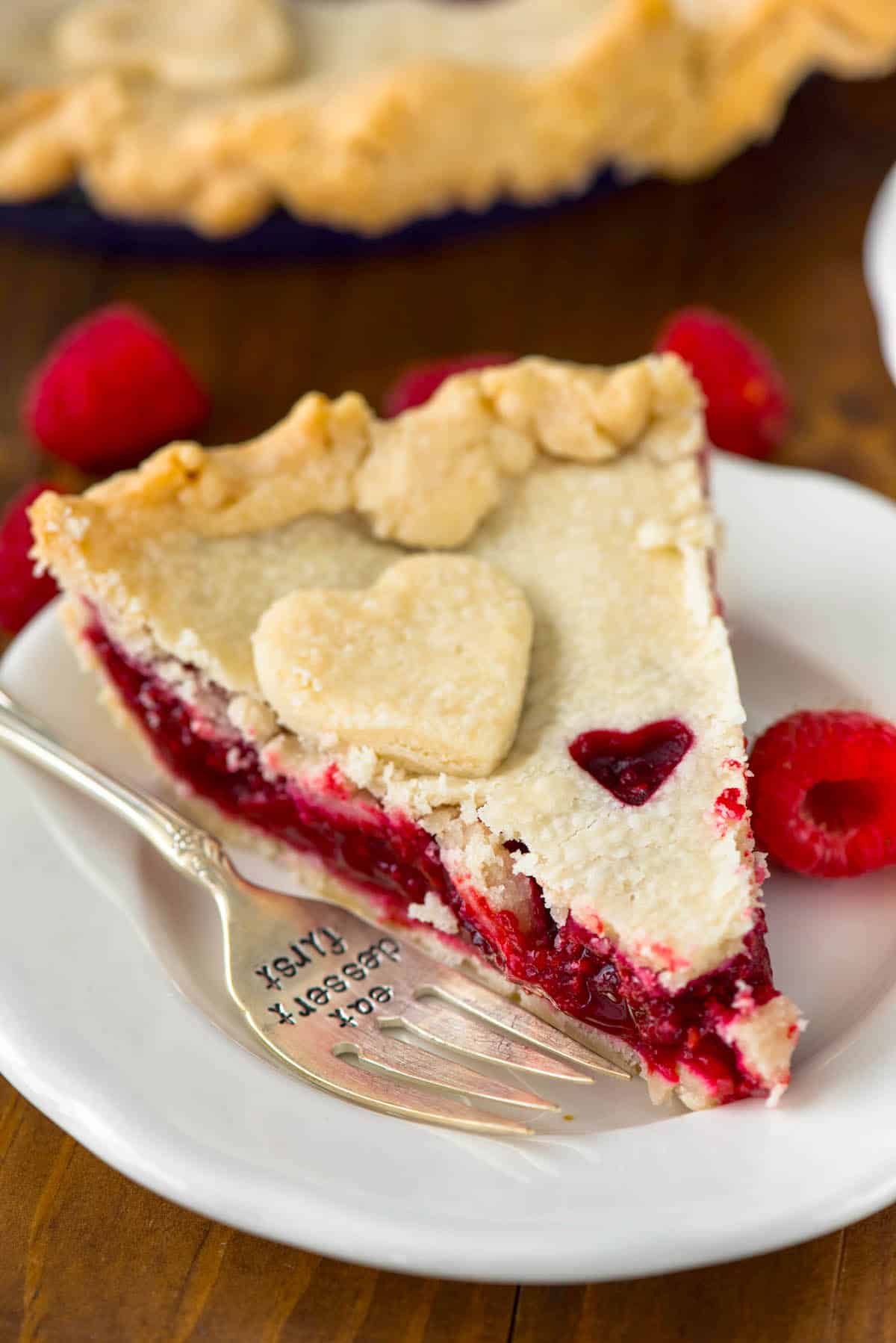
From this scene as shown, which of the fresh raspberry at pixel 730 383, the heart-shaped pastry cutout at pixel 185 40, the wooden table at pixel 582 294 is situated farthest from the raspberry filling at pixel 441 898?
A: the heart-shaped pastry cutout at pixel 185 40

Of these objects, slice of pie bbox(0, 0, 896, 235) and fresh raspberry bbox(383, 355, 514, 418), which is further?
slice of pie bbox(0, 0, 896, 235)

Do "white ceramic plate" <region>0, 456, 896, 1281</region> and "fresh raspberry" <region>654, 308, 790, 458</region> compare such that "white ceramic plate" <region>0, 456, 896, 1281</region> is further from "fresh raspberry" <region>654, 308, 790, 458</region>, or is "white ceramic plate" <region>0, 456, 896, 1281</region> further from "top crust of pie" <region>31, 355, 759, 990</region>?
"fresh raspberry" <region>654, 308, 790, 458</region>

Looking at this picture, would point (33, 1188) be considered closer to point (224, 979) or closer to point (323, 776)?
point (224, 979)

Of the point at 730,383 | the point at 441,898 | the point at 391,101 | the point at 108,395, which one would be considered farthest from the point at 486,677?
the point at 391,101

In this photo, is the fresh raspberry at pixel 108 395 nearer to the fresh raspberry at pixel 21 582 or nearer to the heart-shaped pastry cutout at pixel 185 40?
the fresh raspberry at pixel 21 582

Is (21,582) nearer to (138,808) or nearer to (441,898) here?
(138,808)

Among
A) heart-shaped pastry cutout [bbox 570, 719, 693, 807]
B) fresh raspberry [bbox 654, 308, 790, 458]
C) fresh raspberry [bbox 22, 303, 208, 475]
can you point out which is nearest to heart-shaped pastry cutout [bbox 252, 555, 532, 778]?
heart-shaped pastry cutout [bbox 570, 719, 693, 807]
